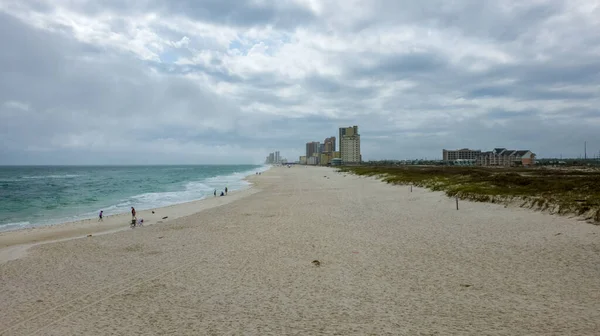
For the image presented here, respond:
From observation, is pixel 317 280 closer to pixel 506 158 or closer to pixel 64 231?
pixel 64 231

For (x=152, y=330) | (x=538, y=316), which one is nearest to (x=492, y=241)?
(x=538, y=316)

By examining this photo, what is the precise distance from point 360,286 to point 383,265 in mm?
1959

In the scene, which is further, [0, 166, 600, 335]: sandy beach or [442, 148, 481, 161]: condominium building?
[442, 148, 481, 161]: condominium building

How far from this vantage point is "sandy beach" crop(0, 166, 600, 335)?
22.0ft

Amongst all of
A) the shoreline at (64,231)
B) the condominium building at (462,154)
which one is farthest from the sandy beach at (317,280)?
the condominium building at (462,154)

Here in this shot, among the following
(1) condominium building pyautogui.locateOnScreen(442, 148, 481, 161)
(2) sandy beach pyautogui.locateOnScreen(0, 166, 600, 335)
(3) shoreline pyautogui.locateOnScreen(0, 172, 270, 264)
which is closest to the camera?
(2) sandy beach pyautogui.locateOnScreen(0, 166, 600, 335)

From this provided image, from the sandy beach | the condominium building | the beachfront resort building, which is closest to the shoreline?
the sandy beach

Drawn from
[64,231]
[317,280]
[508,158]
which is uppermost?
[508,158]

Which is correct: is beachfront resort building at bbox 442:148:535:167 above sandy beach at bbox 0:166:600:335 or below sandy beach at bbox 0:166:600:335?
above

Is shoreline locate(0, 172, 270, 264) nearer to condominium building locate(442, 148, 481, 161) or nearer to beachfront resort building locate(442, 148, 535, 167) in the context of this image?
beachfront resort building locate(442, 148, 535, 167)

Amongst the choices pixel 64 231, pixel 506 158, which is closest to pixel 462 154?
pixel 506 158

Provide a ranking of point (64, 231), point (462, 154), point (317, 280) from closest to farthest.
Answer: point (317, 280)
point (64, 231)
point (462, 154)

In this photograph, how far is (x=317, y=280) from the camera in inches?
364

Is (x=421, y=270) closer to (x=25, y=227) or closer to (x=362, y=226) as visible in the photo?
(x=362, y=226)
